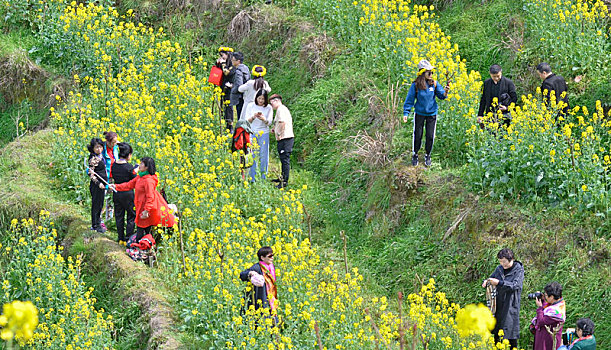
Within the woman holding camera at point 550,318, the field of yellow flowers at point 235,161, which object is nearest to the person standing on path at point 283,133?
the field of yellow flowers at point 235,161

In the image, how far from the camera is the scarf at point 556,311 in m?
7.71

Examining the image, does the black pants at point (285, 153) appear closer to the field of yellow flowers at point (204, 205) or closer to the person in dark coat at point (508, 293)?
the field of yellow flowers at point (204, 205)

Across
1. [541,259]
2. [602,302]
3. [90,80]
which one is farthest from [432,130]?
[90,80]

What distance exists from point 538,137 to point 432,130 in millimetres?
1554

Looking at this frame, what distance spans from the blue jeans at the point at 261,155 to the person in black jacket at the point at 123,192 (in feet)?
6.40

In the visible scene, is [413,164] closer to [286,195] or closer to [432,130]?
[432,130]

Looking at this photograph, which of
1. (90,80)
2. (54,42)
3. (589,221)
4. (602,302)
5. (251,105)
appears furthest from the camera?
(54,42)

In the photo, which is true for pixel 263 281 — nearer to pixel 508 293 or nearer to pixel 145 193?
pixel 145 193

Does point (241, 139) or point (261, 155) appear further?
point (241, 139)

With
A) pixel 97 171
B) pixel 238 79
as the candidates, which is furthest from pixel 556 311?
pixel 238 79

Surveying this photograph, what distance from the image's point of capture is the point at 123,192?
10.2 meters

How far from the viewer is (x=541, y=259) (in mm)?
→ 9102

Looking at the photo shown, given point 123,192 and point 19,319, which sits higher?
point 19,319

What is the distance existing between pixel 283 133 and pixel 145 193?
2553 millimetres
